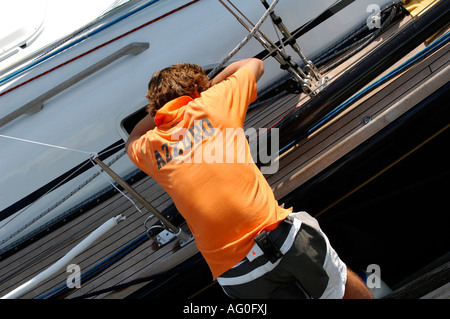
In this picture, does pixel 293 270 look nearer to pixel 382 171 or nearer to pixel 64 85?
pixel 382 171

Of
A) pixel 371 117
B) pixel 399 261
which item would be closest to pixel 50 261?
pixel 371 117

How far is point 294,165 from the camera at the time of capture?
2219 mm

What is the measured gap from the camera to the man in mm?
1441

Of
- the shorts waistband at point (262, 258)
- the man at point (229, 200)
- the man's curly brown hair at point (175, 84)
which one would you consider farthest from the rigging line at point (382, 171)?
the man's curly brown hair at point (175, 84)

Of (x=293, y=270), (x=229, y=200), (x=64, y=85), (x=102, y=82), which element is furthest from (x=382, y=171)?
(x=64, y=85)

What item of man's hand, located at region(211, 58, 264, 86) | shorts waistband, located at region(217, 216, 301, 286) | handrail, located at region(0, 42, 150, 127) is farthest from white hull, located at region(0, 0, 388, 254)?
shorts waistband, located at region(217, 216, 301, 286)

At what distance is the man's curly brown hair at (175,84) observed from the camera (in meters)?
1.60

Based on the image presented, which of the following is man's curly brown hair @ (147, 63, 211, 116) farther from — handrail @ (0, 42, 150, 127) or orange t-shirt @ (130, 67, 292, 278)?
handrail @ (0, 42, 150, 127)

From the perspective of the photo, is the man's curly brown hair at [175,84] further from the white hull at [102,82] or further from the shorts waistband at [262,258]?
the white hull at [102,82]

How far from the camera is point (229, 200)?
1.43 meters

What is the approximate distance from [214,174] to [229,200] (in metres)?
0.10

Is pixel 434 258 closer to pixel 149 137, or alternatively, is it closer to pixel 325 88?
pixel 325 88

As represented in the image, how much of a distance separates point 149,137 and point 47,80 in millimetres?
1277

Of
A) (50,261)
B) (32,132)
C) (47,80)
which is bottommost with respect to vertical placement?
(50,261)
